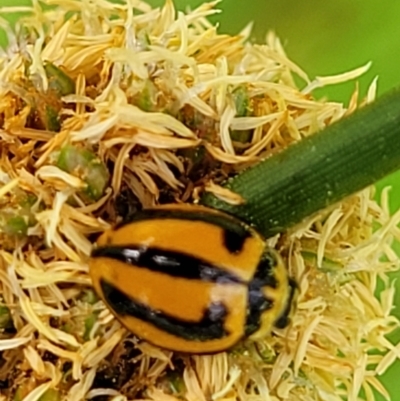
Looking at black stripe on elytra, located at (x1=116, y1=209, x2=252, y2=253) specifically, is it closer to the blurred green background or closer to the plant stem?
the plant stem

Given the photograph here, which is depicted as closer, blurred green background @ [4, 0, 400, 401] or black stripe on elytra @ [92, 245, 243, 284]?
black stripe on elytra @ [92, 245, 243, 284]

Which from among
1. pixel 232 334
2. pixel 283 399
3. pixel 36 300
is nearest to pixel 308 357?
pixel 283 399

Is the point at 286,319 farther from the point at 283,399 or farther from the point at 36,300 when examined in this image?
the point at 36,300

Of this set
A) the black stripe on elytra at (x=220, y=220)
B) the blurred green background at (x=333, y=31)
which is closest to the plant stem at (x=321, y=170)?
the black stripe on elytra at (x=220, y=220)

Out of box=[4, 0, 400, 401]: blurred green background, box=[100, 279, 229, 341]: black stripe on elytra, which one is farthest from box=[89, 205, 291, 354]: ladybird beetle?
box=[4, 0, 400, 401]: blurred green background

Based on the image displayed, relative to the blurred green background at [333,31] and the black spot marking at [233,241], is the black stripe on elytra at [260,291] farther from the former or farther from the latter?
the blurred green background at [333,31]
